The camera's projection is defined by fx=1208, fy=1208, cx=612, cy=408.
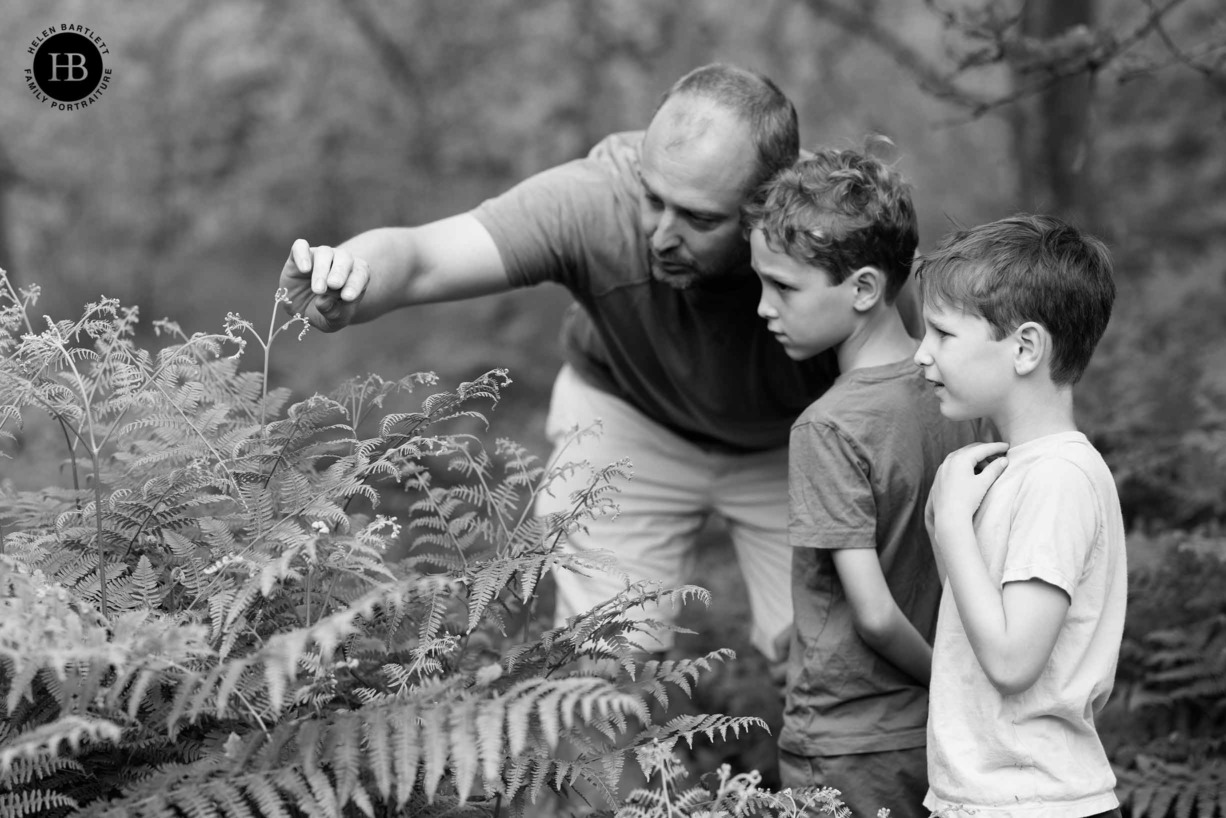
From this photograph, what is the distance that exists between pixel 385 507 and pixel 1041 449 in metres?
4.89

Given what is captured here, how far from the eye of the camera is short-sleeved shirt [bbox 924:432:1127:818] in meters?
2.22

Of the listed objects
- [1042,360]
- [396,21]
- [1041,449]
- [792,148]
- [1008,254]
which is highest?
[396,21]

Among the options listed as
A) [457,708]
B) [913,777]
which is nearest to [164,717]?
[457,708]

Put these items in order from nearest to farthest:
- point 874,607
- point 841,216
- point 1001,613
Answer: point 1001,613
point 874,607
point 841,216

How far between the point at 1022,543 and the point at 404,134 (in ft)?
27.8

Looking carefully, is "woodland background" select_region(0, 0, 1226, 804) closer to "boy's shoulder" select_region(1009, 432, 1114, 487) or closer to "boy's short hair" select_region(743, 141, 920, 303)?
"boy's short hair" select_region(743, 141, 920, 303)

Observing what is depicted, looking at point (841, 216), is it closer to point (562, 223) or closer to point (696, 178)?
point (696, 178)

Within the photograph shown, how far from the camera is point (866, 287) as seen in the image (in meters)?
2.82

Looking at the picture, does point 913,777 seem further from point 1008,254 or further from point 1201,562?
point 1201,562

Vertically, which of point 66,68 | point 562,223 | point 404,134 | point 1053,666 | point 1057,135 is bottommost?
point 1053,666

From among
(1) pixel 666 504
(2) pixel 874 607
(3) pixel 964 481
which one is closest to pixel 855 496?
(2) pixel 874 607

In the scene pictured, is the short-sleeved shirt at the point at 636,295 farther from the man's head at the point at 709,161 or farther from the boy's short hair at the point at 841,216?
the boy's short hair at the point at 841,216

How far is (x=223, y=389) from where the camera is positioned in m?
2.85

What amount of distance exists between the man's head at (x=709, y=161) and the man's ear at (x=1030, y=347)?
0.95m
